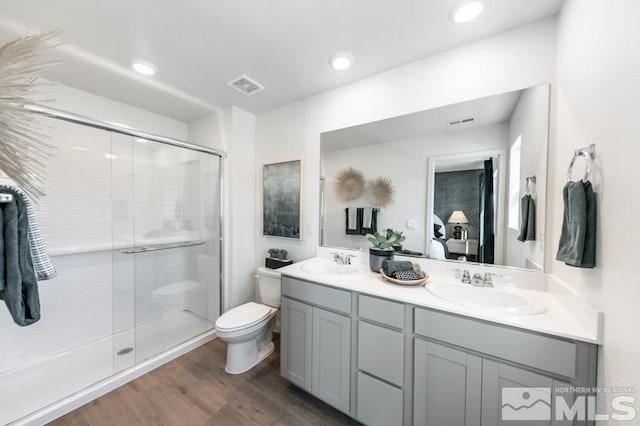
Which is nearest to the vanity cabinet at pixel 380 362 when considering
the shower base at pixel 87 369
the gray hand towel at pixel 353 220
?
the gray hand towel at pixel 353 220

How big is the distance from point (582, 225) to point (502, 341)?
593 mm

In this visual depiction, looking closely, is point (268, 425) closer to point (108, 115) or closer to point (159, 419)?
point (159, 419)

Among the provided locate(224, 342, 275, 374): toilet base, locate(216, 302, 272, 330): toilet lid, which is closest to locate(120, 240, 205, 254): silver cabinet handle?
locate(216, 302, 272, 330): toilet lid

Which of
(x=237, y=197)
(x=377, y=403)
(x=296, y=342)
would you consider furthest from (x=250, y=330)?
(x=237, y=197)

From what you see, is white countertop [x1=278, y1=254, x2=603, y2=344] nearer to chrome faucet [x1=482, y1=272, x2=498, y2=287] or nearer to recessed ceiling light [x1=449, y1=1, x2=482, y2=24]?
chrome faucet [x1=482, y1=272, x2=498, y2=287]

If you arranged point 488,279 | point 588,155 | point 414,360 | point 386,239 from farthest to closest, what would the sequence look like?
1. point 386,239
2. point 488,279
3. point 414,360
4. point 588,155

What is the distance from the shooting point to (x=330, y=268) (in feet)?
6.64

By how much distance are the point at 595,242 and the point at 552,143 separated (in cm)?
69

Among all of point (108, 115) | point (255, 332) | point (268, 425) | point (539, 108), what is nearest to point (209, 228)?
point (255, 332)

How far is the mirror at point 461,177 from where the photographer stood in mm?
1431

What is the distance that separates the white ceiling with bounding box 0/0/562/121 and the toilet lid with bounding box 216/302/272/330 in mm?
2043

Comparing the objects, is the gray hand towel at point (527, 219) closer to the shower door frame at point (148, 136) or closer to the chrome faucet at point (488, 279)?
the chrome faucet at point (488, 279)

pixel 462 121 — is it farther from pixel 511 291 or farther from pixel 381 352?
pixel 381 352

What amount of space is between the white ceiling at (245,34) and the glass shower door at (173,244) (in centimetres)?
72
